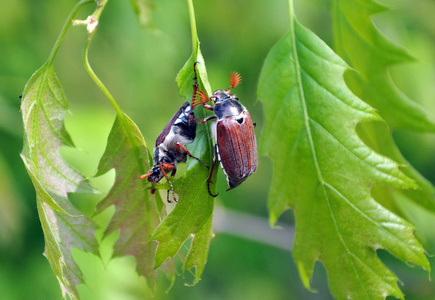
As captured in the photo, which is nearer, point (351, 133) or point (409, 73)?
point (351, 133)

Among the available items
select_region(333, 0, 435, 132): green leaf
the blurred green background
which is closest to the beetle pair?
select_region(333, 0, 435, 132): green leaf

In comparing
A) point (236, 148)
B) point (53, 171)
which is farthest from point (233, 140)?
point (53, 171)

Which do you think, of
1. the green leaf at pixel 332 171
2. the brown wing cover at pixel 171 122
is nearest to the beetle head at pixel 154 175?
the brown wing cover at pixel 171 122

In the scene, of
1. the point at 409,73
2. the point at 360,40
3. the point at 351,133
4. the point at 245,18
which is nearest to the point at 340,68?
the point at 351,133

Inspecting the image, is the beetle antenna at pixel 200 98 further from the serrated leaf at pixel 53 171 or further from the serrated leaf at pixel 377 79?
the serrated leaf at pixel 377 79

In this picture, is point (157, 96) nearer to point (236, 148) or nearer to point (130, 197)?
point (236, 148)

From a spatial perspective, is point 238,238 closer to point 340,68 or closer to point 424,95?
point 424,95
